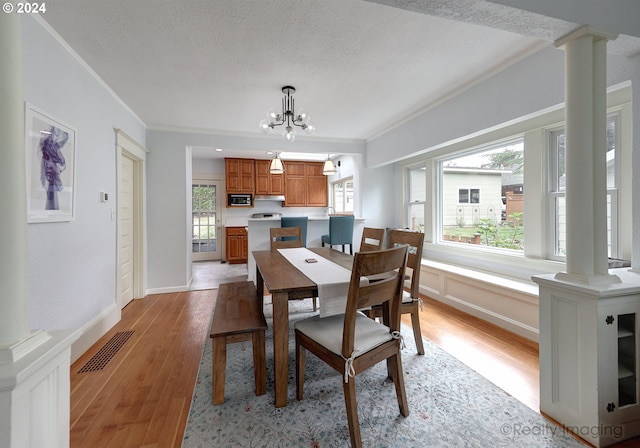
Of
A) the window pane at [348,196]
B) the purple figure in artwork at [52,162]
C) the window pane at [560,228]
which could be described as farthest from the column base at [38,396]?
the window pane at [348,196]

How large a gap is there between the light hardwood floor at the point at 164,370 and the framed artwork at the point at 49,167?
120 cm

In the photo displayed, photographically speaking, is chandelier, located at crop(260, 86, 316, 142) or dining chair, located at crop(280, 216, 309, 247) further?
dining chair, located at crop(280, 216, 309, 247)

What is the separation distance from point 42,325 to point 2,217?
157cm

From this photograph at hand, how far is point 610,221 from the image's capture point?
2297 mm

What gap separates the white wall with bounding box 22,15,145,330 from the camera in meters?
1.78

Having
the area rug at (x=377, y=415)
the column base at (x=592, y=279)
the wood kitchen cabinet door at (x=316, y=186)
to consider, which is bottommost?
the area rug at (x=377, y=415)

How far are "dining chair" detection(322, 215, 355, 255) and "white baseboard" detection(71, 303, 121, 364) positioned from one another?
2.84m

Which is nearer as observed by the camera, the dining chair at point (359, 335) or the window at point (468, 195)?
the dining chair at point (359, 335)

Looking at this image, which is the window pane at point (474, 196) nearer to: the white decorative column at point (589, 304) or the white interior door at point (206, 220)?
the white decorative column at point (589, 304)

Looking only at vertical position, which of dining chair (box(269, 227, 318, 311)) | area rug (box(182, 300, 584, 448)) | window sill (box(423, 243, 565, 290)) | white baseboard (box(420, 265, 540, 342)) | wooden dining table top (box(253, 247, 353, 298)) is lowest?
area rug (box(182, 300, 584, 448))

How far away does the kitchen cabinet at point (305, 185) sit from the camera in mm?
7117

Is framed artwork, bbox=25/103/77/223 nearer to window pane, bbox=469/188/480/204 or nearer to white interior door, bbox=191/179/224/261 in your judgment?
window pane, bbox=469/188/480/204

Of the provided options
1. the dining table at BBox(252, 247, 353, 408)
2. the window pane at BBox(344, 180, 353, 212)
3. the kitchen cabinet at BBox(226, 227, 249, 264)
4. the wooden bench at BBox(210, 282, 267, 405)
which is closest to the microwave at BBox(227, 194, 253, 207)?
the kitchen cabinet at BBox(226, 227, 249, 264)

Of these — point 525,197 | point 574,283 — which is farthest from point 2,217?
point 525,197
